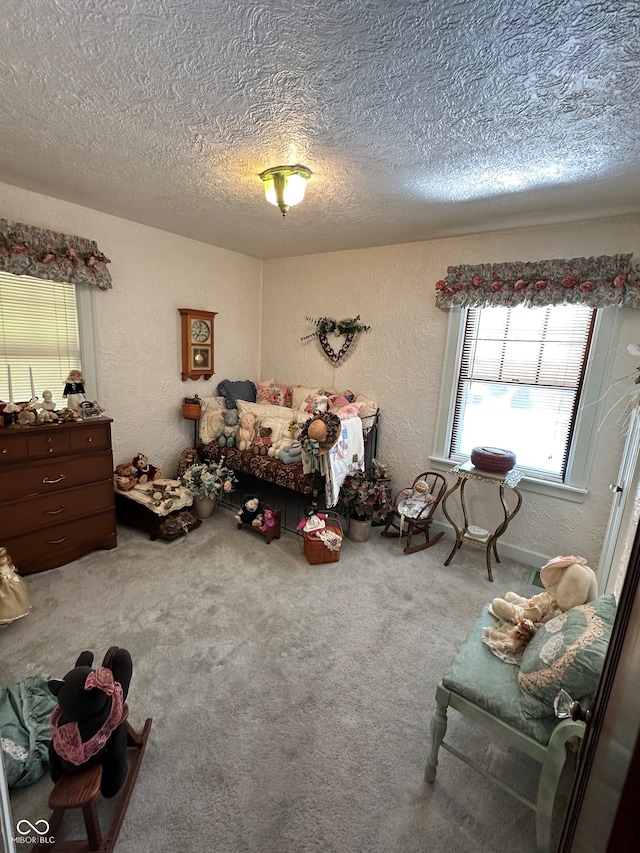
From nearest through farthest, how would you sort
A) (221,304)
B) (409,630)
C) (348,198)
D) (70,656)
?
(70,656) < (409,630) < (348,198) < (221,304)

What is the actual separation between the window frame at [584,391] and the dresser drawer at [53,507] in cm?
276

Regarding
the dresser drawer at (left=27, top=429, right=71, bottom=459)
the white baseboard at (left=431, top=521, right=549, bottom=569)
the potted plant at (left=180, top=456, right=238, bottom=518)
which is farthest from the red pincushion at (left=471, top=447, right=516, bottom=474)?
the dresser drawer at (left=27, top=429, right=71, bottom=459)

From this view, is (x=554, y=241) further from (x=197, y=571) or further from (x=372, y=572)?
(x=197, y=571)

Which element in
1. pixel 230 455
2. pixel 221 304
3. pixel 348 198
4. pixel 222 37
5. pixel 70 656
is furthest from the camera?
pixel 221 304

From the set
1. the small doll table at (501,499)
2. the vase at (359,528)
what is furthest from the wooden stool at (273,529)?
the small doll table at (501,499)

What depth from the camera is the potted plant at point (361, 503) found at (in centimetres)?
302

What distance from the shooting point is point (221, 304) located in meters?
3.79

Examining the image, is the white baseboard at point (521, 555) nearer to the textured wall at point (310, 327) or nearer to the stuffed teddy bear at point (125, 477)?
the textured wall at point (310, 327)

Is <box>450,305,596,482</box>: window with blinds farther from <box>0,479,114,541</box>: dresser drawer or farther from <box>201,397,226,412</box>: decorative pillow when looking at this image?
<box>0,479,114,541</box>: dresser drawer

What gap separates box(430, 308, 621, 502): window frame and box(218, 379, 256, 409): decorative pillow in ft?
6.51

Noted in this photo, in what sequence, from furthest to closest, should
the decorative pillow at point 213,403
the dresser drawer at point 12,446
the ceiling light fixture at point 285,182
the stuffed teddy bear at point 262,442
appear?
1. the decorative pillow at point 213,403
2. the stuffed teddy bear at point 262,442
3. the dresser drawer at point 12,446
4. the ceiling light fixture at point 285,182

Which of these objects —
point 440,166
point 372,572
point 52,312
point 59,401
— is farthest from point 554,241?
point 59,401

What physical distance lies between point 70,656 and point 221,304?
10.0 feet

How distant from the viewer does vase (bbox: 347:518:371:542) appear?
3.05 m
